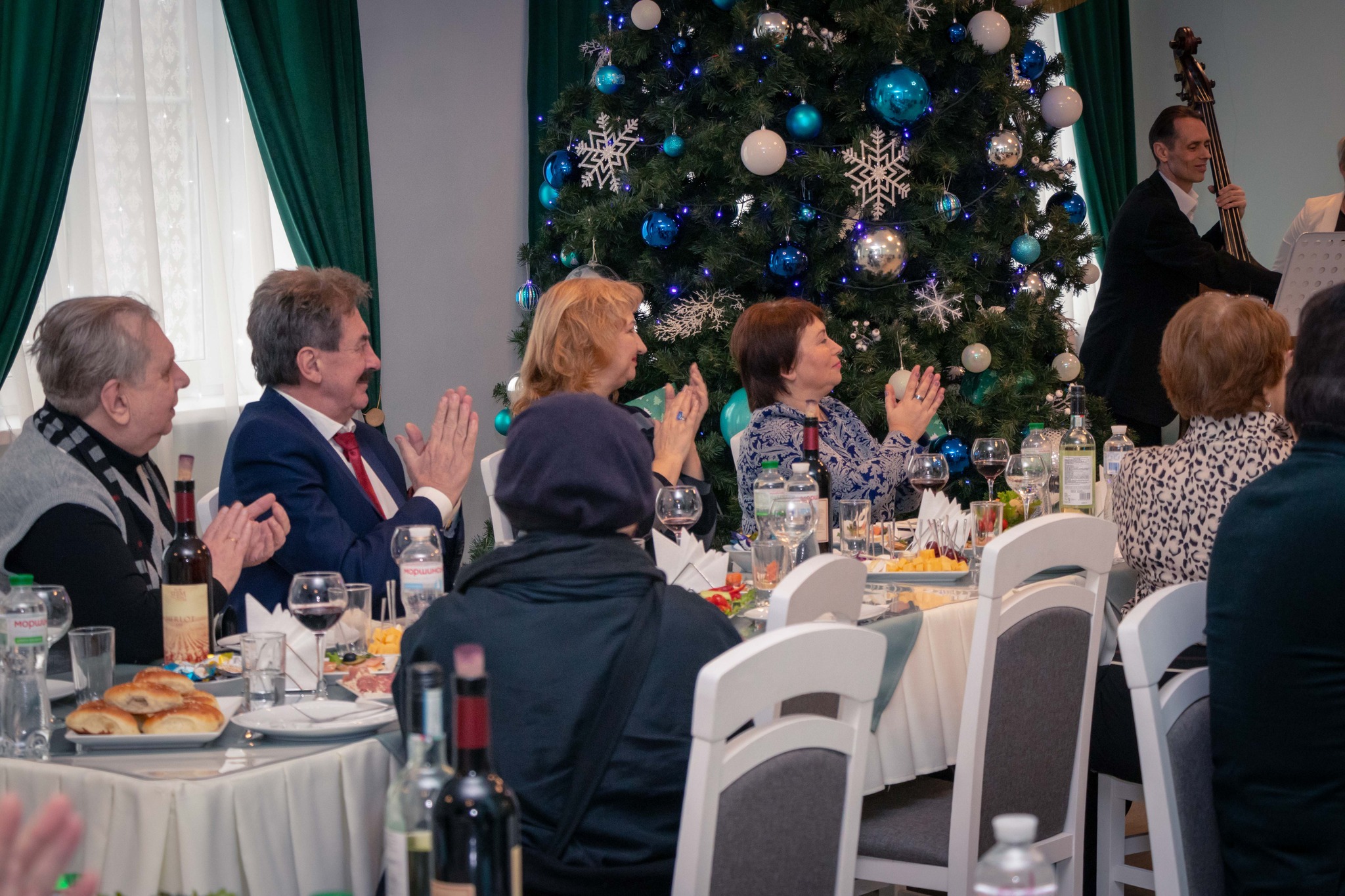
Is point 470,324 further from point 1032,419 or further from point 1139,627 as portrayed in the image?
point 1139,627

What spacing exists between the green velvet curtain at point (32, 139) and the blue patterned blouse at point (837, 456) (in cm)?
221

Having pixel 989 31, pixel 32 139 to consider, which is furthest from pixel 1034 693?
pixel 32 139

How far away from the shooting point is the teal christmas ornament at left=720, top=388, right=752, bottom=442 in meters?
4.22

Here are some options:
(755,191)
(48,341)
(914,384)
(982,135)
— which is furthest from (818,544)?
(982,135)

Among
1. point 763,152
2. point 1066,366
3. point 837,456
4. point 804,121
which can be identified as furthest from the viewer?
point 1066,366

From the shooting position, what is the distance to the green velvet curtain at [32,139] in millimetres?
3730

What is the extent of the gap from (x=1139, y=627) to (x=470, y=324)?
4.19m

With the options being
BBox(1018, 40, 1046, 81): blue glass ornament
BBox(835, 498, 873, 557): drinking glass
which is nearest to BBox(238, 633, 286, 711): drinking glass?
BBox(835, 498, 873, 557): drinking glass

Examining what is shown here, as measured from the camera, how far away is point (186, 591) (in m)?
1.92

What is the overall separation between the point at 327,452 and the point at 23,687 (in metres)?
1.12

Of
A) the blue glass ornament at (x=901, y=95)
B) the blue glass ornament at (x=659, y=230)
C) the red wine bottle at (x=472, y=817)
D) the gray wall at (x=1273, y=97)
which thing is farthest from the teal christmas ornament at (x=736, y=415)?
the gray wall at (x=1273, y=97)

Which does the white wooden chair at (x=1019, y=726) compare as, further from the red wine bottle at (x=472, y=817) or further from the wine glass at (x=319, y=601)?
the red wine bottle at (x=472, y=817)

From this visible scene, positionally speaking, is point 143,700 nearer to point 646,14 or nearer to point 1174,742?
point 1174,742

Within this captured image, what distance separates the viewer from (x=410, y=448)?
2.92 meters
